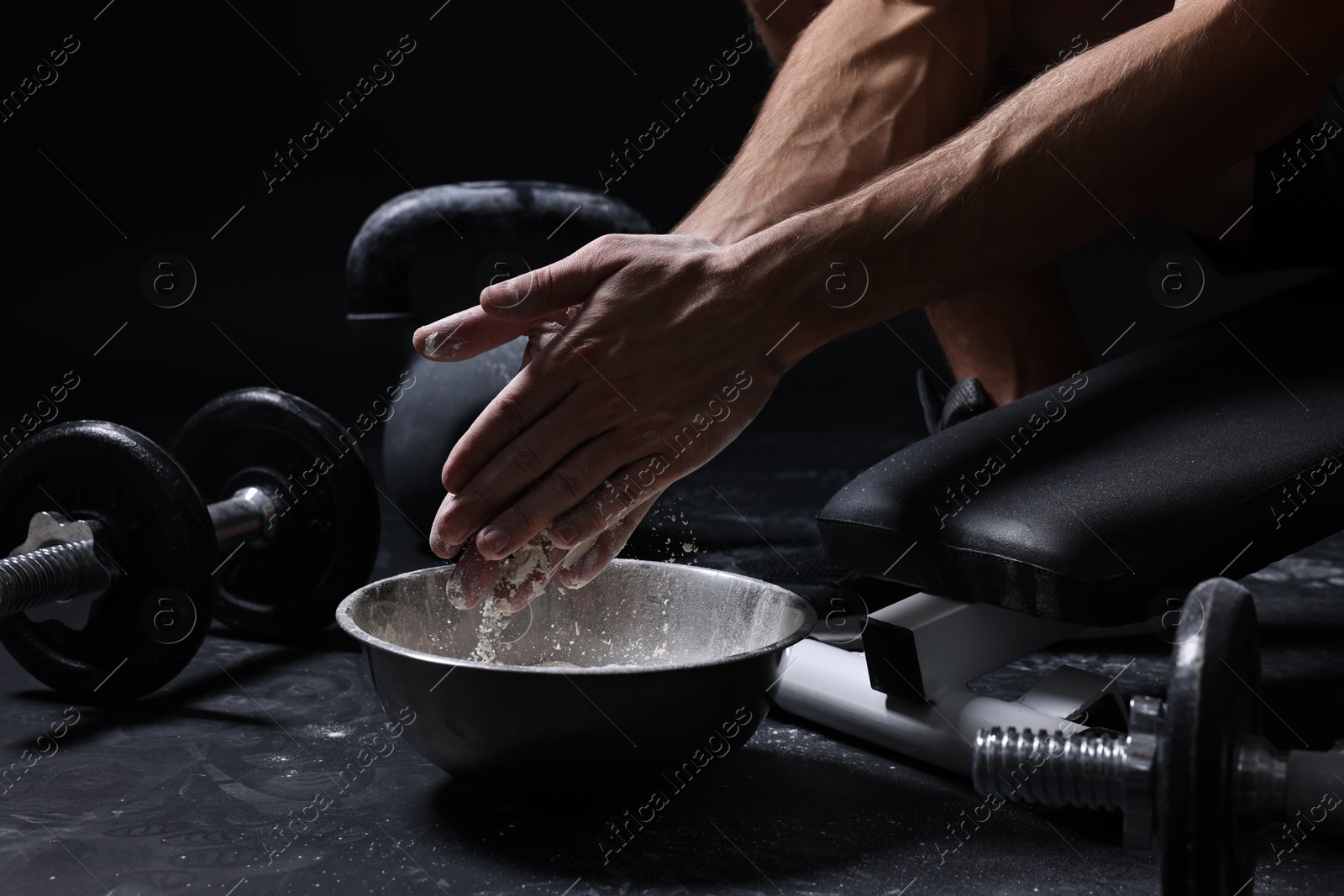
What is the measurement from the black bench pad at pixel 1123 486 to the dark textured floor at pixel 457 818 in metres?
0.16

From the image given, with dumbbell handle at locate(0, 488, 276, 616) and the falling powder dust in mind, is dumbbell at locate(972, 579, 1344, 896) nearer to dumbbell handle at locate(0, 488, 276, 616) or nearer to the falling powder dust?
the falling powder dust

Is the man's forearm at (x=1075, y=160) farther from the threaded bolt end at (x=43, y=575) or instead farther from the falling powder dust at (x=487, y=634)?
the threaded bolt end at (x=43, y=575)

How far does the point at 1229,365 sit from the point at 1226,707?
1.95ft

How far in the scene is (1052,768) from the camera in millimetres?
633

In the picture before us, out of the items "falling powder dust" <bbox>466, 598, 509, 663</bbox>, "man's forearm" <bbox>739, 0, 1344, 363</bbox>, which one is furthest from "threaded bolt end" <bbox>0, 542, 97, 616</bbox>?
"man's forearm" <bbox>739, 0, 1344, 363</bbox>

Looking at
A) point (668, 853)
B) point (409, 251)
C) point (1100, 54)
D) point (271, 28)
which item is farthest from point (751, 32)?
point (668, 853)

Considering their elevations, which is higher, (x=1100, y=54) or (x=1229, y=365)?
(x=1100, y=54)

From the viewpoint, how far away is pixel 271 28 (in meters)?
2.29

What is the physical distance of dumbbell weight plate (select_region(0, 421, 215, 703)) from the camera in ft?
3.39

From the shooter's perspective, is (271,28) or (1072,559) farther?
(271,28)

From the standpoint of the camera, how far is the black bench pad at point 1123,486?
88cm

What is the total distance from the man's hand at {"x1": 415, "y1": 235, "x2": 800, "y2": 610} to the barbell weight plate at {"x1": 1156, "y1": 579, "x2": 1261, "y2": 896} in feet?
1.33

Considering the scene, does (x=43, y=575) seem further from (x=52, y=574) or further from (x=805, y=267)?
(x=805, y=267)

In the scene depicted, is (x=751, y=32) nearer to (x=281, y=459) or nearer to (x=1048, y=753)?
(x=281, y=459)
